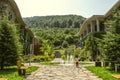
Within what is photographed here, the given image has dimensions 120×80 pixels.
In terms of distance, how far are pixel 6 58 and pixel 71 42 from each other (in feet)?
269

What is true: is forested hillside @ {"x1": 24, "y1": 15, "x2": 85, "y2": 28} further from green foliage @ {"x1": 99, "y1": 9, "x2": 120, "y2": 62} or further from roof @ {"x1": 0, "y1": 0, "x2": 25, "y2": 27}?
green foliage @ {"x1": 99, "y1": 9, "x2": 120, "y2": 62}

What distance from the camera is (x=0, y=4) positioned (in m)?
29.4

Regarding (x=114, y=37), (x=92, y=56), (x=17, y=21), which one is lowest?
(x=92, y=56)

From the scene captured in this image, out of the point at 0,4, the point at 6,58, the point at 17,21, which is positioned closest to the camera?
the point at 6,58

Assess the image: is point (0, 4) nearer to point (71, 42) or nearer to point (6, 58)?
point (6, 58)

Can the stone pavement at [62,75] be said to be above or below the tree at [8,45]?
below

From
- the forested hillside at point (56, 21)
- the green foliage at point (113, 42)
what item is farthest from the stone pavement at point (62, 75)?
the forested hillside at point (56, 21)

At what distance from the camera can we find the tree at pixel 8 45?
64.5ft

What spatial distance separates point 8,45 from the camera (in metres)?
19.8

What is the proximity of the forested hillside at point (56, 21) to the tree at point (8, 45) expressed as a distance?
101550 mm

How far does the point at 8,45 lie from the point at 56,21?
111520mm

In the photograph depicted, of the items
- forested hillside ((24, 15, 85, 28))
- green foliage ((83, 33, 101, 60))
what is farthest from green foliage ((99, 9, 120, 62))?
forested hillside ((24, 15, 85, 28))

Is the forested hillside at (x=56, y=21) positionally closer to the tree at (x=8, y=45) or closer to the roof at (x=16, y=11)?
the roof at (x=16, y=11)

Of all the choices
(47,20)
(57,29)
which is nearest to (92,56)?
(57,29)
